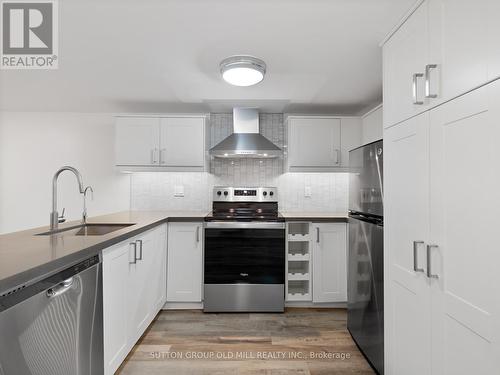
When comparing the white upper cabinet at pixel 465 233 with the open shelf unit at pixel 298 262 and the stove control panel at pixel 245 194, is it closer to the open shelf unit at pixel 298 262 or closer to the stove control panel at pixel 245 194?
the open shelf unit at pixel 298 262

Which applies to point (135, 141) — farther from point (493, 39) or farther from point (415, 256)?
point (493, 39)

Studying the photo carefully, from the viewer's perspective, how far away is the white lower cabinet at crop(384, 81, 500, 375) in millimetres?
958

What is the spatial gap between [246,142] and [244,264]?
1.36m

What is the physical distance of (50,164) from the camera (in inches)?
141

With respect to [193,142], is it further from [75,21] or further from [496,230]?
[496,230]

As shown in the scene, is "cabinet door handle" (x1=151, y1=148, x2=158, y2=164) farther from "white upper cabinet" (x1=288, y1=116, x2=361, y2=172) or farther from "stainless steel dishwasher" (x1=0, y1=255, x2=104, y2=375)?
"stainless steel dishwasher" (x1=0, y1=255, x2=104, y2=375)

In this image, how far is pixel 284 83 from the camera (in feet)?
8.40

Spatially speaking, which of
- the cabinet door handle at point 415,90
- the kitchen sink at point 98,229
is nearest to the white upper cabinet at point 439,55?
the cabinet door handle at point 415,90

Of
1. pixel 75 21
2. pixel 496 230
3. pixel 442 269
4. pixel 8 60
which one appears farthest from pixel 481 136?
pixel 8 60

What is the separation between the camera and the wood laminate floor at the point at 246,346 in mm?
1973

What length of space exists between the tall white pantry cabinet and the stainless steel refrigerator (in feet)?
0.54

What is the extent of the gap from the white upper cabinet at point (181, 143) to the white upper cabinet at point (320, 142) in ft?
3.47

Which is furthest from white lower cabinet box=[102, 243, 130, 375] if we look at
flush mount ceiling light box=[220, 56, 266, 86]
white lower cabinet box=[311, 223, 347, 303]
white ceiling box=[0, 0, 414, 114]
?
white lower cabinet box=[311, 223, 347, 303]

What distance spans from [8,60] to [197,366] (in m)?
2.67
